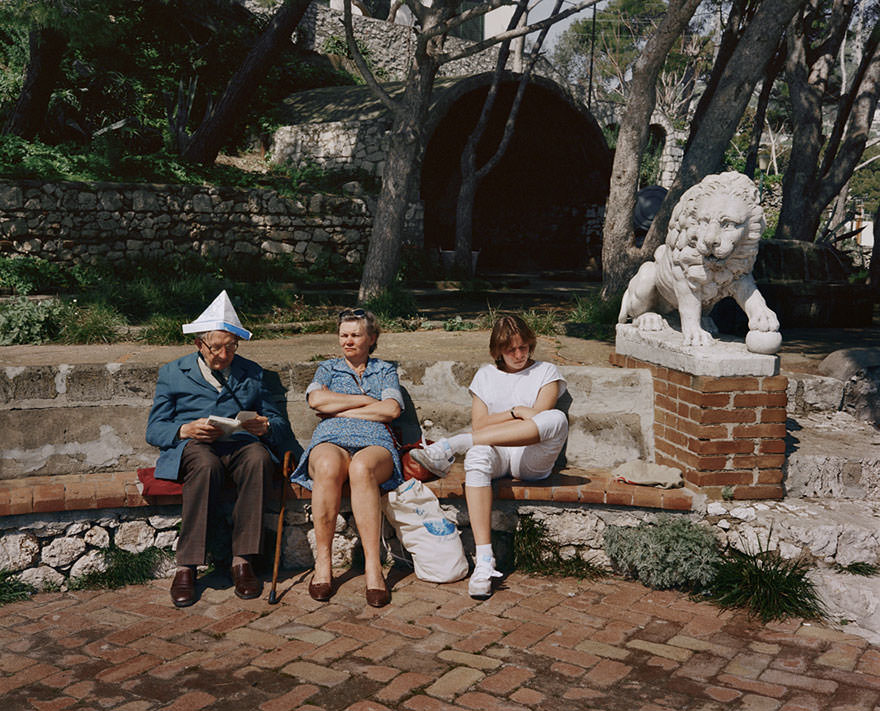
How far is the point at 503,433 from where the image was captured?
13.6ft

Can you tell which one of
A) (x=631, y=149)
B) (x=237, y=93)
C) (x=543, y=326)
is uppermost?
(x=237, y=93)

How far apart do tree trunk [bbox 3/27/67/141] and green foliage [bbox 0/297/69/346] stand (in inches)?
292

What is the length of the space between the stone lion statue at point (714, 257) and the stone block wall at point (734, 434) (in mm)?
258

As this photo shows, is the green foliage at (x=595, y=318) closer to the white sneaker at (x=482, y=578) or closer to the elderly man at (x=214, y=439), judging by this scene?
the white sneaker at (x=482, y=578)

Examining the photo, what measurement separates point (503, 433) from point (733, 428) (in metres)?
1.20

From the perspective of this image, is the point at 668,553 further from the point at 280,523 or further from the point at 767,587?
the point at 280,523

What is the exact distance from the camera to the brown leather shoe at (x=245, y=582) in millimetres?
3865

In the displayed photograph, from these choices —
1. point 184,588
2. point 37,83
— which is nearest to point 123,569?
point 184,588

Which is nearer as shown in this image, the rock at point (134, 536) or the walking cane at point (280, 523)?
the walking cane at point (280, 523)

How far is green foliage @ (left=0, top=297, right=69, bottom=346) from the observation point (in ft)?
20.7

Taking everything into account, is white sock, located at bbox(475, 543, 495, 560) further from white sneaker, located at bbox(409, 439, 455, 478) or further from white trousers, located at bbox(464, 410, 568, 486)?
white sneaker, located at bbox(409, 439, 455, 478)

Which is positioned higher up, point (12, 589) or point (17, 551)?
point (17, 551)

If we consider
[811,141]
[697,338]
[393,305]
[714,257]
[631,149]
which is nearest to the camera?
[714,257]

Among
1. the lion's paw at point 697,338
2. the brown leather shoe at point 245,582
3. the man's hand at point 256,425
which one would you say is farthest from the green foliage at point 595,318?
the brown leather shoe at point 245,582
